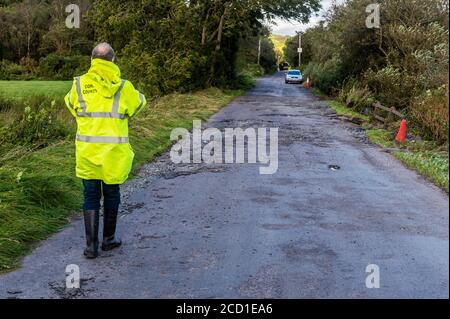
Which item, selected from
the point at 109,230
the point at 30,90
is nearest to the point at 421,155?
the point at 109,230

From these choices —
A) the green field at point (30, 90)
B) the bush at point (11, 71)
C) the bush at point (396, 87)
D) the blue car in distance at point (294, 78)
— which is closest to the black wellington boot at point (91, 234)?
the green field at point (30, 90)

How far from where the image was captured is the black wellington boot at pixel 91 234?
5.30 metres

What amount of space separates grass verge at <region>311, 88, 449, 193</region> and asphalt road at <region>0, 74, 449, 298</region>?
10.0 inches

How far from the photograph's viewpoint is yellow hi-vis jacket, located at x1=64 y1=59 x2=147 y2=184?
16.9 ft

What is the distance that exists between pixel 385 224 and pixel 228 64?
30.7 meters

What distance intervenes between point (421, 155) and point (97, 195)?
782 centimetres

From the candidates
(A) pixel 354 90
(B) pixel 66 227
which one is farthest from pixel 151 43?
(B) pixel 66 227

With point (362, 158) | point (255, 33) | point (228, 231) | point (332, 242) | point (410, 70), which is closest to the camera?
point (332, 242)

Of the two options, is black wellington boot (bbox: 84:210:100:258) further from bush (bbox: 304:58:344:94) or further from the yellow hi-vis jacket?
bush (bbox: 304:58:344:94)

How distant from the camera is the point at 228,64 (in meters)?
36.1

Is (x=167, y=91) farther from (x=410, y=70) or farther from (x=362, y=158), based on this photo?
(x=362, y=158)

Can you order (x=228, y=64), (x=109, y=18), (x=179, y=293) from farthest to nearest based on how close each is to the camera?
1. (x=228, y=64)
2. (x=109, y=18)
3. (x=179, y=293)

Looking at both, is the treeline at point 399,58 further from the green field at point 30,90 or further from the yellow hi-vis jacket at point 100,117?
the green field at point 30,90

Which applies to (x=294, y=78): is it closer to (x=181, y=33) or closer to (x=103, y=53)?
(x=181, y=33)
